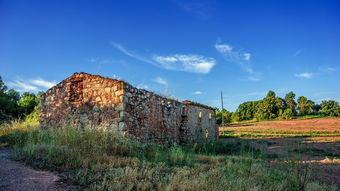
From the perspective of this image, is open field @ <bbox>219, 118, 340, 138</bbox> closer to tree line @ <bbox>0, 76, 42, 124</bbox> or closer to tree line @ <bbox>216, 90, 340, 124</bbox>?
tree line @ <bbox>216, 90, 340, 124</bbox>

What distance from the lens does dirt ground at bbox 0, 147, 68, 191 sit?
2639mm

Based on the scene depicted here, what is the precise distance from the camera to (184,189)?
9.46 feet

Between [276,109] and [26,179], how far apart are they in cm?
5696

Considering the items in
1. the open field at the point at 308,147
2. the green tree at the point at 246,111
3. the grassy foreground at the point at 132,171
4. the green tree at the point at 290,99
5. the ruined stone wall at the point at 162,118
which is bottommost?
the open field at the point at 308,147

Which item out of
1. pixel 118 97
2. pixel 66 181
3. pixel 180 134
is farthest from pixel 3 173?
pixel 180 134

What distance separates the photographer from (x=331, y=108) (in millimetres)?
47219

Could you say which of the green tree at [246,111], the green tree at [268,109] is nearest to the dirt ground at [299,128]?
the green tree at [268,109]

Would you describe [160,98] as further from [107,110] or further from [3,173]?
[3,173]

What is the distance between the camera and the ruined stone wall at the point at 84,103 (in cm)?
754

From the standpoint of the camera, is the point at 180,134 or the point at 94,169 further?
the point at 180,134

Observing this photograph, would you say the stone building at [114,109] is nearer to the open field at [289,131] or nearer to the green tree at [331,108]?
the open field at [289,131]

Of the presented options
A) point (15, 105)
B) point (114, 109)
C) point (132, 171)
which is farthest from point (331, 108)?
point (15, 105)

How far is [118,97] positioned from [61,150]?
3262 mm

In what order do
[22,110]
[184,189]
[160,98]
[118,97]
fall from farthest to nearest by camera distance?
[22,110] < [160,98] < [118,97] < [184,189]
